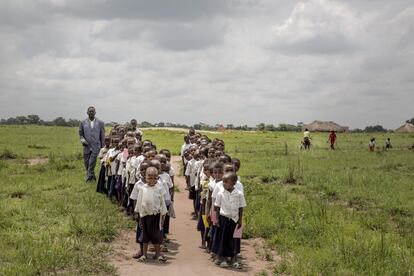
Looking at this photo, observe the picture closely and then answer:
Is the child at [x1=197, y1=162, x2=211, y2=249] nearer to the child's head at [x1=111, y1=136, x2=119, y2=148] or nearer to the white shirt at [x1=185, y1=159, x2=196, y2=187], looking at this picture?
the white shirt at [x1=185, y1=159, x2=196, y2=187]

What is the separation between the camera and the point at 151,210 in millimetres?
7164

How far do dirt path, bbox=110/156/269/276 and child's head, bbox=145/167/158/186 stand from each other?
116 cm

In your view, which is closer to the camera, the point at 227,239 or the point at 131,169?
the point at 227,239

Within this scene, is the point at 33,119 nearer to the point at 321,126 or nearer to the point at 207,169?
the point at 321,126

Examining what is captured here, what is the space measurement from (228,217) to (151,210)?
1.14 metres

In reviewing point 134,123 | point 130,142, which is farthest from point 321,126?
point 130,142

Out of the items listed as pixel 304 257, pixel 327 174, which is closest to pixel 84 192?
pixel 304 257

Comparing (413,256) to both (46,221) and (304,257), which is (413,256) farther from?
(46,221)

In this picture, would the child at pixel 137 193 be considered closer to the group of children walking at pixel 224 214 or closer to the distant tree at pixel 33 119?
the group of children walking at pixel 224 214

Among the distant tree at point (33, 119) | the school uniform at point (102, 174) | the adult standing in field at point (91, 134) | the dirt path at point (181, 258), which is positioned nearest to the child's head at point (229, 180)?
the dirt path at point (181, 258)

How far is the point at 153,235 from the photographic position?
718 centimetres

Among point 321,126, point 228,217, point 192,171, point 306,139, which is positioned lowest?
point 228,217

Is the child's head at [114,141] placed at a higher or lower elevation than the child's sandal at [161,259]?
higher

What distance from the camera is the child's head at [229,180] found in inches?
276
